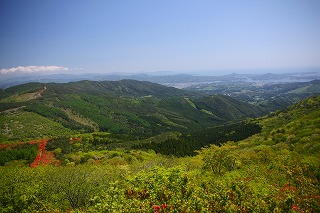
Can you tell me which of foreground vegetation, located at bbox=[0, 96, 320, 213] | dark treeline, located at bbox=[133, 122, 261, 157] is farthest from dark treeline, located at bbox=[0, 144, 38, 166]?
foreground vegetation, located at bbox=[0, 96, 320, 213]

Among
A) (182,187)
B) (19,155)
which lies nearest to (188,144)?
(19,155)

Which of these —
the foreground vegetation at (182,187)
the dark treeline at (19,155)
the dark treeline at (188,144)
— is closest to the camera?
the foreground vegetation at (182,187)

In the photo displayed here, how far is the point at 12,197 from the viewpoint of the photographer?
112 feet

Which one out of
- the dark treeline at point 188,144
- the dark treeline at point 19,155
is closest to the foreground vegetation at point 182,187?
the dark treeline at point 188,144

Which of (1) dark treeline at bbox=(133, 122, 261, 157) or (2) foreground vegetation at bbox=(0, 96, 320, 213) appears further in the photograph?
(1) dark treeline at bbox=(133, 122, 261, 157)

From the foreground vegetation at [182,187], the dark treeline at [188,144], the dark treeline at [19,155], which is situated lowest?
the dark treeline at [188,144]

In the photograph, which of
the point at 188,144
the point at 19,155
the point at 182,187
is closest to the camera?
the point at 182,187

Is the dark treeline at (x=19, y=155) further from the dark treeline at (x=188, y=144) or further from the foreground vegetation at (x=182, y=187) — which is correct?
the foreground vegetation at (x=182, y=187)

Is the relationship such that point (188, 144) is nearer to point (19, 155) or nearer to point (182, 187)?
point (19, 155)

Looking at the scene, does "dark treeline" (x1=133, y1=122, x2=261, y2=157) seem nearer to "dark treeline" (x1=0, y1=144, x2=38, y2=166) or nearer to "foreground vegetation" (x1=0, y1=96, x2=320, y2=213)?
"dark treeline" (x1=0, y1=144, x2=38, y2=166)

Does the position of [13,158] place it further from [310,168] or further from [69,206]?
[310,168]

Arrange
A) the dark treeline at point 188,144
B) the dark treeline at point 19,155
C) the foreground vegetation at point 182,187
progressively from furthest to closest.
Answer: the dark treeline at point 188,144, the dark treeline at point 19,155, the foreground vegetation at point 182,187

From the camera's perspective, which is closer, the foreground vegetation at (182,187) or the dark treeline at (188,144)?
the foreground vegetation at (182,187)

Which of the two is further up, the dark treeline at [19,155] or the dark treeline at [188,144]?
the dark treeline at [19,155]
